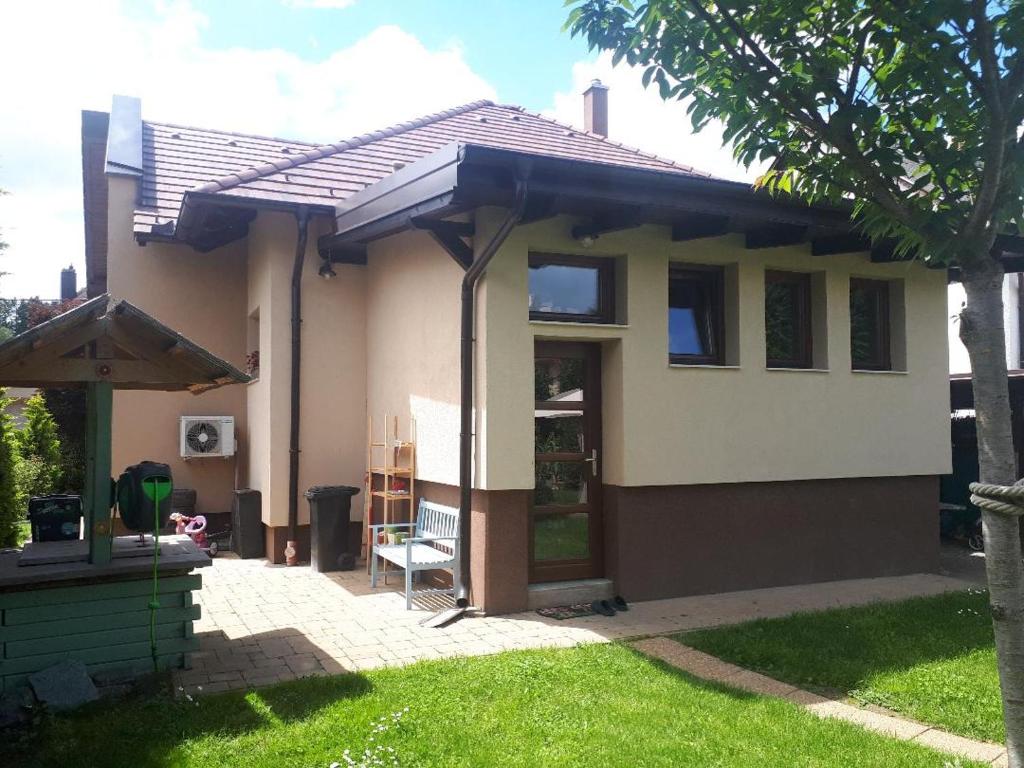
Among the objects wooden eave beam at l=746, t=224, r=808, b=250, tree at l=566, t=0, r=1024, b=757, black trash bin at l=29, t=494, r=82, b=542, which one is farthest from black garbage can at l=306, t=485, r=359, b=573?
tree at l=566, t=0, r=1024, b=757

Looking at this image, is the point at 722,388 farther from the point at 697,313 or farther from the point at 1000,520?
the point at 1000,520

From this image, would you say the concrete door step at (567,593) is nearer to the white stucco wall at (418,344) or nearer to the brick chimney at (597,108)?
the white stucco wall at (418,344)

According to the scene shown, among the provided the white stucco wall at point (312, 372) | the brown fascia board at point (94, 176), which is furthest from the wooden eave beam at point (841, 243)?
the brown fascia board at point (94, 176)

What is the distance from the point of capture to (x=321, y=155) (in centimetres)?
1060

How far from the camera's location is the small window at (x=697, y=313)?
8.48 m

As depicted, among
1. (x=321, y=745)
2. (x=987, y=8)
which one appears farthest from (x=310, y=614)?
(x=987, y=8)

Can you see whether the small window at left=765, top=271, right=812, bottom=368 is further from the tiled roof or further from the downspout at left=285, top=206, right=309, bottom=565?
the downspout at left=285, top=206, right=309, bottom=565

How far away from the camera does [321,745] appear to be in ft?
14.0

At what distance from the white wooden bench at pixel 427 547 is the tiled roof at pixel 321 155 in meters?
3.78

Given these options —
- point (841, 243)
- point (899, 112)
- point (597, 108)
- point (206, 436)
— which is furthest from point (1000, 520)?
point (597, 108)

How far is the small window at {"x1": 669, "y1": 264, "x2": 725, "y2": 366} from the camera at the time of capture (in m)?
8.48

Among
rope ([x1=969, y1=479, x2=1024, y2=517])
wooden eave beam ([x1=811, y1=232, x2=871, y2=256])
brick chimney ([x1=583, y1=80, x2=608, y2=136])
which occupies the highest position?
brick chimney ([x1=583, y1=80, x2=608, y2=136])

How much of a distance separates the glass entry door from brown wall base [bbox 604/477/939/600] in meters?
0.22

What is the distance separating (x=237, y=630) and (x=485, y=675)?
2.48 m
